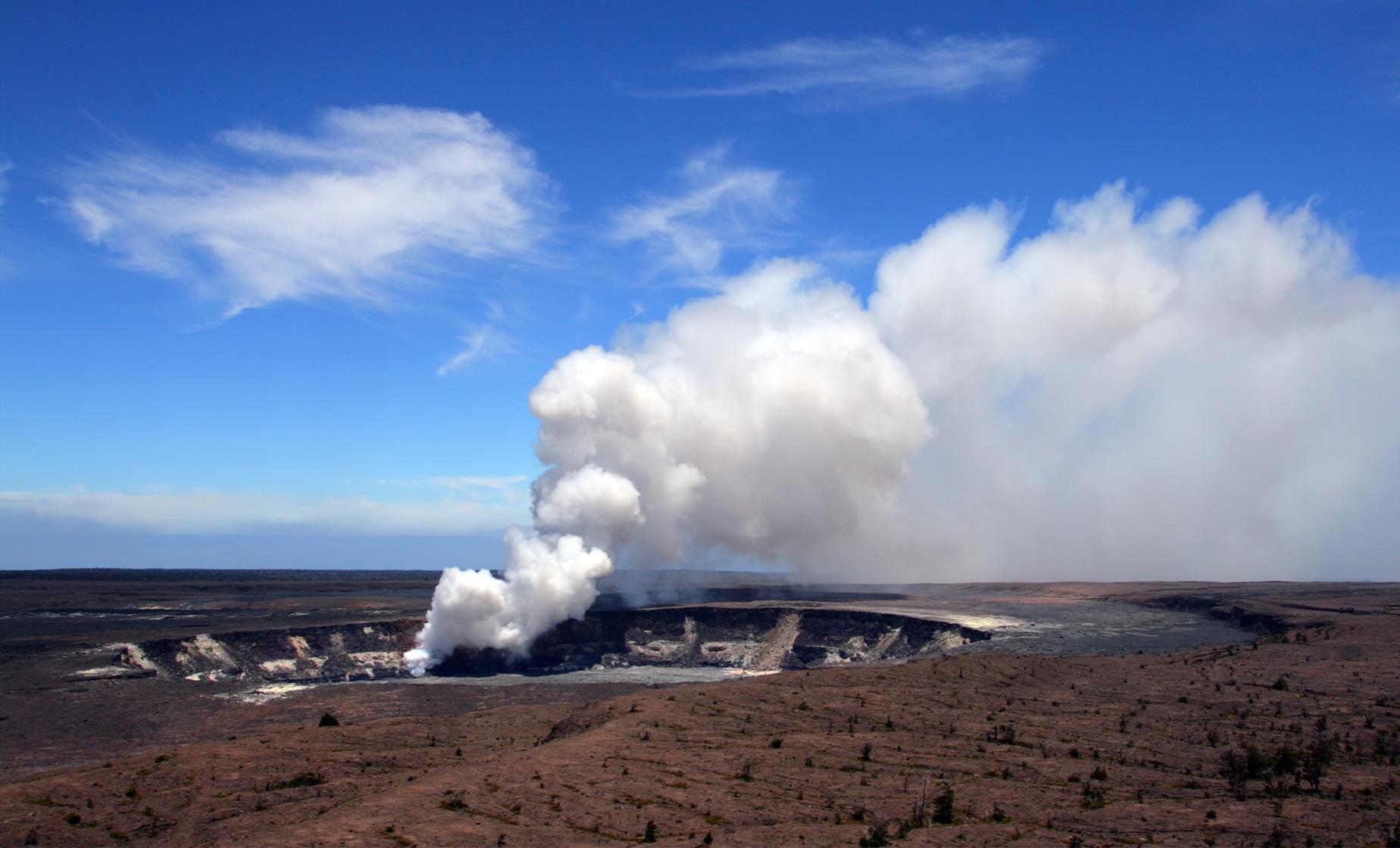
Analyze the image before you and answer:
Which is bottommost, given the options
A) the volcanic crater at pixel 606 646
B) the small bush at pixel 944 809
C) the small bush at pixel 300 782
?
the volcanic crater at pixel 606 646

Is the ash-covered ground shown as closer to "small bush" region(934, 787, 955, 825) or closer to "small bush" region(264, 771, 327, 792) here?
"small bush" region(264, 771, 327, 792)

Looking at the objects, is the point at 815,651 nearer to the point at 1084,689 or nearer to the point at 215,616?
the point at 1084,689

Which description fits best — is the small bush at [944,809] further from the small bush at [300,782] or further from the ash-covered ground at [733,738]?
the small bush at [300,782]

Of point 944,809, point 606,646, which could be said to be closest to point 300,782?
point 944,809

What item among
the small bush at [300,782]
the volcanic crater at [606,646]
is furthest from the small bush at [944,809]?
the volcanic crater at [606,646]

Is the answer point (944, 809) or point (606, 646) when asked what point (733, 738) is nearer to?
point (944, 809)

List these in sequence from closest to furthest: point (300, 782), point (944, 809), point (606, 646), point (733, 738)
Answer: point (944, 809) < point (300, 782) < point (733, 738) < point (606, 646)

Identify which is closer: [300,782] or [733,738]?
[300,782]

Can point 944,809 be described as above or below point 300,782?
above

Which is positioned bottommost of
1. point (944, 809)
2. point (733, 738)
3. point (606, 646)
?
point (606, 646)

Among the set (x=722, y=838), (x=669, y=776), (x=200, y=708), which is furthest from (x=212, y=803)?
(x=200, y=708)
